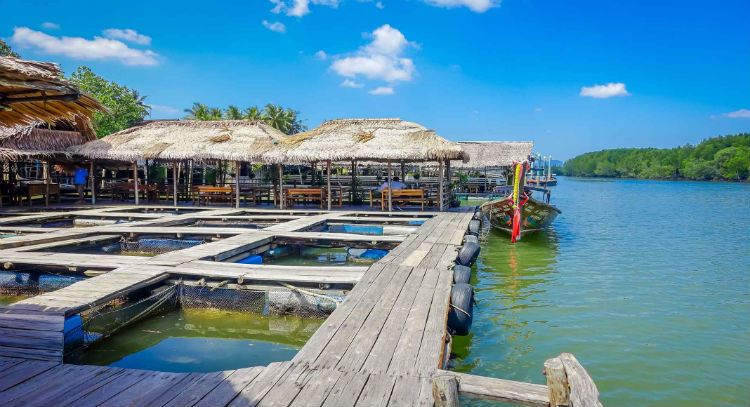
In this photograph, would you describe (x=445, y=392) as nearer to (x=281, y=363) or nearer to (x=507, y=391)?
(x=507, y=391)

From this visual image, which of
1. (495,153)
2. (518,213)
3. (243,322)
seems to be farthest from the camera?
(495,153)

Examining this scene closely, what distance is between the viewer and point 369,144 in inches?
600

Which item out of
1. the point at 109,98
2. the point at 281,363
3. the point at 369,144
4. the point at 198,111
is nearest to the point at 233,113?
the point at 198,111

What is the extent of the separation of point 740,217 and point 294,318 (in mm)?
26103

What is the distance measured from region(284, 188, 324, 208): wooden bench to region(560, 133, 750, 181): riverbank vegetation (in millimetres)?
80568

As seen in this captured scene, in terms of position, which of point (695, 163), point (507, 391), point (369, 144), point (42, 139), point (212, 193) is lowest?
point (507, 391)

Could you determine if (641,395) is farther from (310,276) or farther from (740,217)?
(740,217)

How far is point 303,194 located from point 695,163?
8867 cm

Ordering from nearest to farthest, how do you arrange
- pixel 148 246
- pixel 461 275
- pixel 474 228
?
pixel 461 275, pixel 148 246, pixel 474 228

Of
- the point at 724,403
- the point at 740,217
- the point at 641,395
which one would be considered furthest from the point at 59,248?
the point at 740,217

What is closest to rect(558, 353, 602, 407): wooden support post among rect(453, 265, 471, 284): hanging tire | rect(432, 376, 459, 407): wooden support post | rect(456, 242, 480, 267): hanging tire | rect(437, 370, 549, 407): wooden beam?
rect(437, 370, 549, 407): wooden beam

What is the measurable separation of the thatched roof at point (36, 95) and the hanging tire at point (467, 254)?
565 cm

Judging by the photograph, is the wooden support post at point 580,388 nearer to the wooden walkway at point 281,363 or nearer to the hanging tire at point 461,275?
the wooden walkway at point 281,363

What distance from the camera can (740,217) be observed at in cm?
2384
